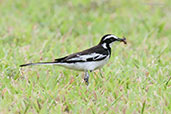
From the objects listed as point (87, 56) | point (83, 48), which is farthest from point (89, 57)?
point (83, 48)

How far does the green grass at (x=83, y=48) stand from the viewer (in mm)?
5195

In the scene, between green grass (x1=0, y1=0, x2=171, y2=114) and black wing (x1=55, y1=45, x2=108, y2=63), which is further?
black wing (x1=55, y1=45, x2=108, y2=63)

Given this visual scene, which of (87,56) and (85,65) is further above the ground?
(87,56)

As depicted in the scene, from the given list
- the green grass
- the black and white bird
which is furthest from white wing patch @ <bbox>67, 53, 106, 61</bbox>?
the green grass

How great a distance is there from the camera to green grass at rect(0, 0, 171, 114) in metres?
5.20

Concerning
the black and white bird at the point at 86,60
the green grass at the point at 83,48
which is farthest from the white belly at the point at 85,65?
the green grass at the point at 83,48

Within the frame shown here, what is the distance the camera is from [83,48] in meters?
8.20

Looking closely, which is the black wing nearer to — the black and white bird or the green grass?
the black and white bird

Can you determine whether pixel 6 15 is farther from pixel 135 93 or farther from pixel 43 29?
pixel 135 93

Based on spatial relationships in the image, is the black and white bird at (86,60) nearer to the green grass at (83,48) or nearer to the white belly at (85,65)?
the white belly at (85,65)

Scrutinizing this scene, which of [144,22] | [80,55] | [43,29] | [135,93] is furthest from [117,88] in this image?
[144,22]

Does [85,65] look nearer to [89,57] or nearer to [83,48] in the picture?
[89,57]

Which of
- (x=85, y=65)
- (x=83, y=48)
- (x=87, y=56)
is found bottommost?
(x=85, y=65)

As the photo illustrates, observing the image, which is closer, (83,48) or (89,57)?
(89,57)
